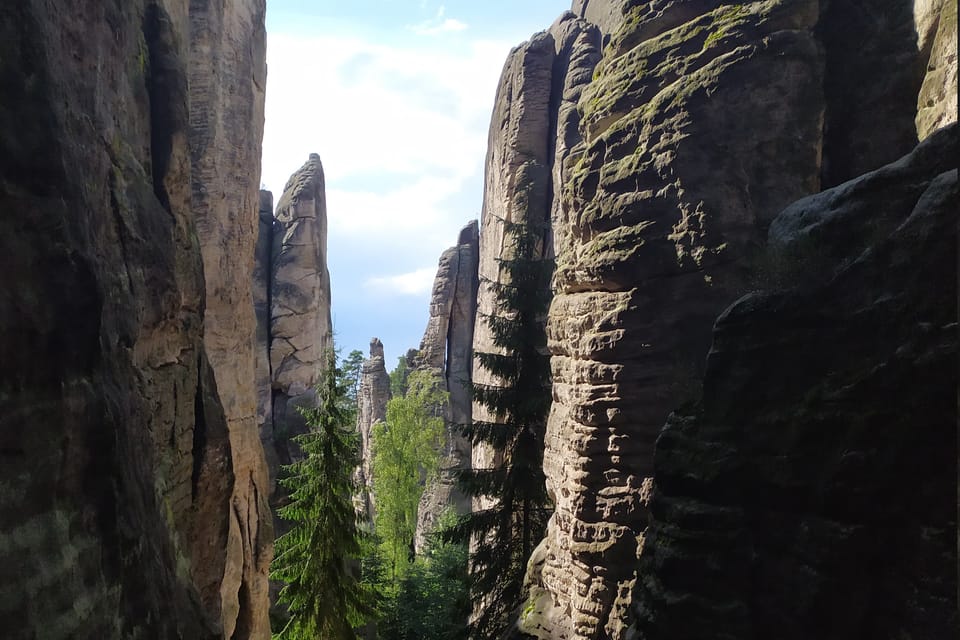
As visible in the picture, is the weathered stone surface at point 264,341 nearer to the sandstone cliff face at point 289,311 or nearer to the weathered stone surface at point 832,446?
the sandstone cliff face at point 289,311

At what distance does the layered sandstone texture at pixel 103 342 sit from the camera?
310cm

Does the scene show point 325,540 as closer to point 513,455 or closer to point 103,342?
point 513,455

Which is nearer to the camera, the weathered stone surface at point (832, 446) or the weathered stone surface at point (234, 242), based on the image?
the weathered stone surface at point (832, 446)

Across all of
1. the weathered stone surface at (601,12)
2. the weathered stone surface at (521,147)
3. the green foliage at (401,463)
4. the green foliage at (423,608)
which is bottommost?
→ the green foliage at (423,608)

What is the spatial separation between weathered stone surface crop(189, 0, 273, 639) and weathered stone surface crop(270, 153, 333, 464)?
840 centimetres

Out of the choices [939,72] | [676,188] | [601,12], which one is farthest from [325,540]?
[601,12]

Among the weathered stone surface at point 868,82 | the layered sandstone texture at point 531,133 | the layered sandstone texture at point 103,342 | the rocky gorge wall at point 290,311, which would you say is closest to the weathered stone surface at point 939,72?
the weathered stone surface at point 868,82

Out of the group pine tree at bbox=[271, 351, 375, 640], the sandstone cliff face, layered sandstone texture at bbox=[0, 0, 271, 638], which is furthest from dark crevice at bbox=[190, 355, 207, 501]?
the sandstone cliff face

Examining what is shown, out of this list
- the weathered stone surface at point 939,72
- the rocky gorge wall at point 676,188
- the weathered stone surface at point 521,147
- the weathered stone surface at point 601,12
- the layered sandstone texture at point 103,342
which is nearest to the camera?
the layered sandstone texture at point 103,342

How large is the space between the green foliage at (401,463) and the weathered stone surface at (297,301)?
539cm

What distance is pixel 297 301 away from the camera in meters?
23.9

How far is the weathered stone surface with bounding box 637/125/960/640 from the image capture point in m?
3.73

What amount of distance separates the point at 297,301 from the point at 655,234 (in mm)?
18541

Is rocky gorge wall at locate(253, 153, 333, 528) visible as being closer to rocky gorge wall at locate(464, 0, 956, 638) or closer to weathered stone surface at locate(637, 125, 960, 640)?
rocky gorge wall at locate(464, 0, 956, 638)
